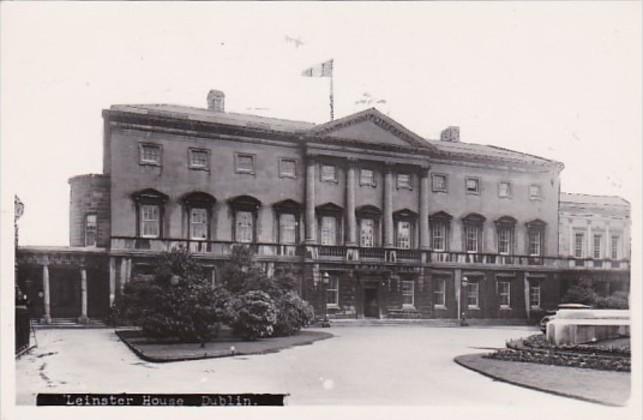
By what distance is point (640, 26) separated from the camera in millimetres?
7469

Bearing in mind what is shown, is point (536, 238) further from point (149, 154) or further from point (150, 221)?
point (149, 154)

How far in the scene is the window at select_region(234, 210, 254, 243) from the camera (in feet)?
25.9

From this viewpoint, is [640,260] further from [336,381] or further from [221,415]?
[221,415]

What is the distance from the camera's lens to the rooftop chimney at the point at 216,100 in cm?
740

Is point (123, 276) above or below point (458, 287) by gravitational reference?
above

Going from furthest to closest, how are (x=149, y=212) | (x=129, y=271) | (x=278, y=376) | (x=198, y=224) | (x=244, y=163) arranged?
1. (x=244, y=163)
2. (x=198, y=224)
3. (x=149, y=212)
4. (x=129, y=271)
5. (x=278, y=376)

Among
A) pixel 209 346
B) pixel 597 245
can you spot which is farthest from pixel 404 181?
pixel 209 346

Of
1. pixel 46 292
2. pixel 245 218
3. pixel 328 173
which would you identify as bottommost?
pixel 46 292

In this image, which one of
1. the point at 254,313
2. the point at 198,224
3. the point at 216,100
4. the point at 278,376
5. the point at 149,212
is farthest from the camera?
the point at 254,313

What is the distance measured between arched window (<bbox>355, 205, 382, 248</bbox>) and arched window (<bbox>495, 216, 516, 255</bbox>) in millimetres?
1372

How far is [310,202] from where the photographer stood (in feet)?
27.5

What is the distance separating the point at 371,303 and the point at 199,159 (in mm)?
2542

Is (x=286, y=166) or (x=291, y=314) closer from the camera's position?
(x=291, y=314)

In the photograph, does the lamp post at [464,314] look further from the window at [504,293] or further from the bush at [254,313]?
the bush at [254,313]
